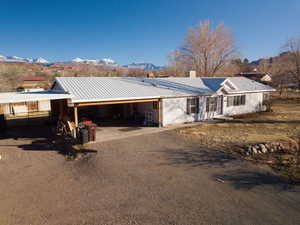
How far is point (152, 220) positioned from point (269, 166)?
5.53 meters

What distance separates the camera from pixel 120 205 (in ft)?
17.0

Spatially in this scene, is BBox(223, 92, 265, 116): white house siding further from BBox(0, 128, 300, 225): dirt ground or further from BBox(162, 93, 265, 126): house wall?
BBox(0, 128, 300, 225): dirt ground

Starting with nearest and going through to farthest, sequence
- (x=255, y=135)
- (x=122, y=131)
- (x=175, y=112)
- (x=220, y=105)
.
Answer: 1. (x=255, y=135)
2. (x=122, y=131)
3. (x=175, y=112)
4. (x=220, y=105)

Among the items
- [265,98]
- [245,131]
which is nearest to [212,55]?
[265,98]

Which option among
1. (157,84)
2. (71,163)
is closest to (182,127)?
(157,84)

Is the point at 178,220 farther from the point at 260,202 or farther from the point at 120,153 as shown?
the point at 120,153

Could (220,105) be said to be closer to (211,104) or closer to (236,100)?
(211,104)

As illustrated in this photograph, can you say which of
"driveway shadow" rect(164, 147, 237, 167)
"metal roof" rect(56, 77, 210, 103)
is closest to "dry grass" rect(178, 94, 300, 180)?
"driveway shadow" rect(164, 147, 237, 167)

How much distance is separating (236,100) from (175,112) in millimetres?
7680

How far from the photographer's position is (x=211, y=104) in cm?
1691

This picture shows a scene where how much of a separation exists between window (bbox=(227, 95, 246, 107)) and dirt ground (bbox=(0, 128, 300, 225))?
10347 millimetres

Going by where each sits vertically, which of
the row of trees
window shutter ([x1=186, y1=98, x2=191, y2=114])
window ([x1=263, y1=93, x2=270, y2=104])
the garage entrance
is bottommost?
the garage entrance

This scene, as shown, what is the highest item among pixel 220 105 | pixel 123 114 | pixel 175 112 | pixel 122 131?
pixel 220 105

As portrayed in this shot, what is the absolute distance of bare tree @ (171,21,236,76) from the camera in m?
36.1
